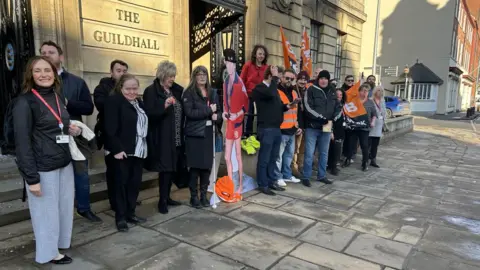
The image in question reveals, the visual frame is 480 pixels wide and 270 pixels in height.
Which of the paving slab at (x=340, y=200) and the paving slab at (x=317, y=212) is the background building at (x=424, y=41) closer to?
the paving slab at (x=340, y=200)

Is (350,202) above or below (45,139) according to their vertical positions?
below

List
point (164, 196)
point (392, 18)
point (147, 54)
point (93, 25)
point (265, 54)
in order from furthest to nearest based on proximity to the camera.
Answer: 1. point (392, 18)
2. point (147, 54)
3. point (265, 54)
4. point (93, 25)
5. point (164, 196)

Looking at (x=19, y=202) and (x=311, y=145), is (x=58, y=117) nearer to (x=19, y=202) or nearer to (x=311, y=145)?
(x=19, y=202)

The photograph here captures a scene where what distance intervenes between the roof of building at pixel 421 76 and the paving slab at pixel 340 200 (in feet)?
97.8

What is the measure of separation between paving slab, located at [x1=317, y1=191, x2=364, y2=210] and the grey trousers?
3510 millimetres

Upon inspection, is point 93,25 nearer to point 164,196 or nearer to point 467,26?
point 164,196

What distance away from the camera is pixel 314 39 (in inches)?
513

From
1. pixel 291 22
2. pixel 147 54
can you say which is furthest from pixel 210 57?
pixel 147 54

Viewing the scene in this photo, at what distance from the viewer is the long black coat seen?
13.4ft

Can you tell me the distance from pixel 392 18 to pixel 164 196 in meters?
37.3

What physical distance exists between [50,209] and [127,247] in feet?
2.88

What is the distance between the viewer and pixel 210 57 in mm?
10000

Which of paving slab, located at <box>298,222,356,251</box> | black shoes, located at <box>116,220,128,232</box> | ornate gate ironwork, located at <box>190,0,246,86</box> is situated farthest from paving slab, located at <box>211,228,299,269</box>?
ornate gate ironwork, located at <box>190,0,246,86</box>

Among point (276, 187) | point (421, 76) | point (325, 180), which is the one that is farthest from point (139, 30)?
point (421, 76)
